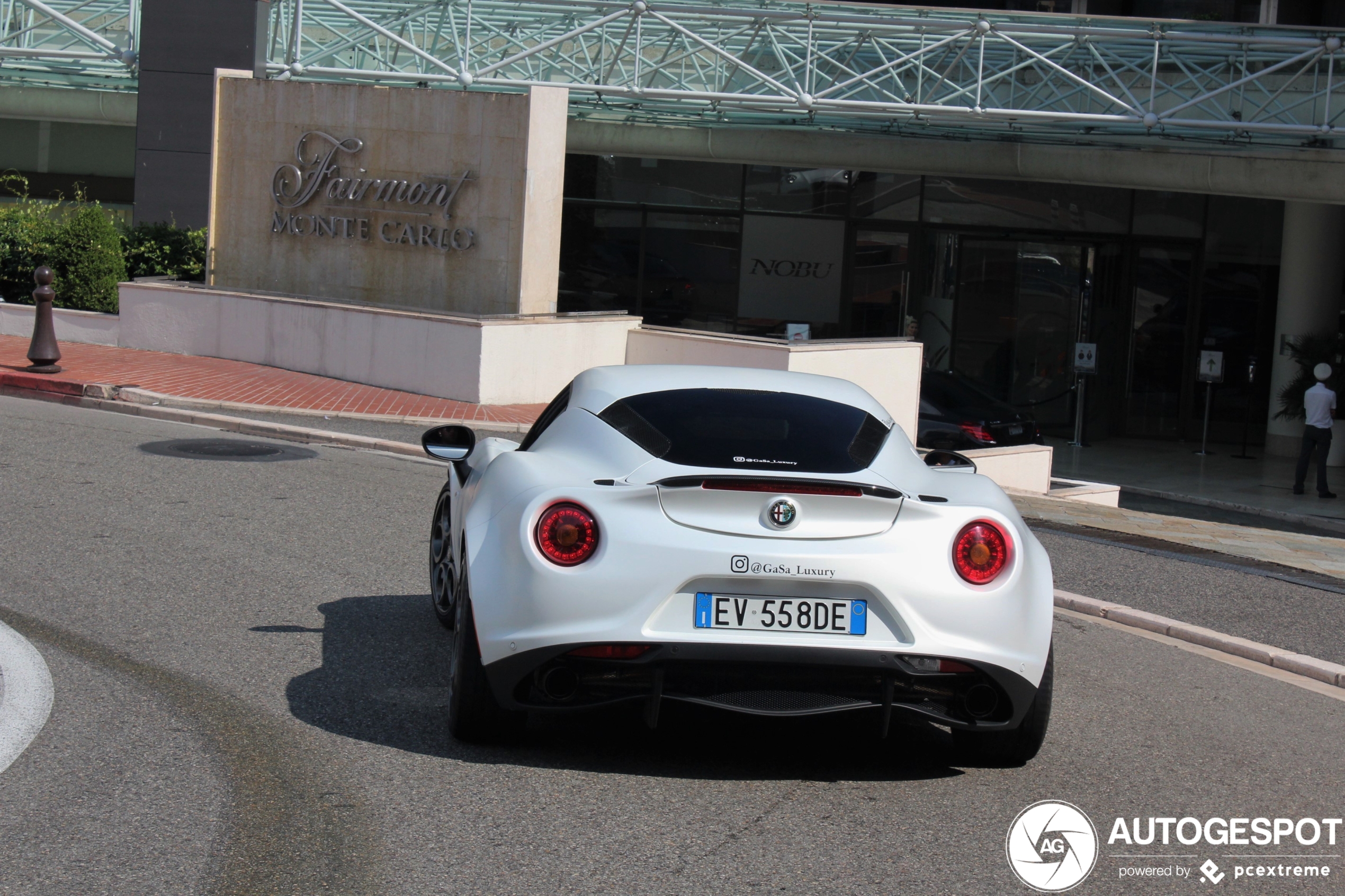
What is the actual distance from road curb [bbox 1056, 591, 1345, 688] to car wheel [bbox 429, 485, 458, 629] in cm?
357

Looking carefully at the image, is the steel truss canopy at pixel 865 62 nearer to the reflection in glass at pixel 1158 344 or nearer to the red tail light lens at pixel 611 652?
the reflection in glass at pixel 1158 344

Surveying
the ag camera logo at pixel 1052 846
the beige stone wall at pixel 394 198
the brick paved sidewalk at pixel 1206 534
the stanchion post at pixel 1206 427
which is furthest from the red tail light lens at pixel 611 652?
the stanchion post at pixel 1206 427

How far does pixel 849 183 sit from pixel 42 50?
14147 millimetres

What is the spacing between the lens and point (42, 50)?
23.0 meters

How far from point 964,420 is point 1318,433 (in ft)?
20.3

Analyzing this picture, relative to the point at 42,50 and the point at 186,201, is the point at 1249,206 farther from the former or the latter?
the point at 42,50

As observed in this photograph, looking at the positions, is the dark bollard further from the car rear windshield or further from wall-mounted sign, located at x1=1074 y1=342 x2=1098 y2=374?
wall-mounted sign, located at x1=1074 y1=342 x2=1098 y2=374

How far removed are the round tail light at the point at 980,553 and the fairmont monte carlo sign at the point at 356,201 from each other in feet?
44.4

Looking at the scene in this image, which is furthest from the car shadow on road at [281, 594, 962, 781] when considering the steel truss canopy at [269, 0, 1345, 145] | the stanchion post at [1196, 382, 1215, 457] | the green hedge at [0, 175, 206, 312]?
the stanchion post at [1196, 382, 1215, 457]

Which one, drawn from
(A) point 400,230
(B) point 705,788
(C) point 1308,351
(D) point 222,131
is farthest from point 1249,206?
(B) point 705,788

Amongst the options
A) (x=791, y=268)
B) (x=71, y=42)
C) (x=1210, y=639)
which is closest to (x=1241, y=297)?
Result: (x=791, y=268)

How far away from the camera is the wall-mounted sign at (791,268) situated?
88.6 ft

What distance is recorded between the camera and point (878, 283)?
27000mm

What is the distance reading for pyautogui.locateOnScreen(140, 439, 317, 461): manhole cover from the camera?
11.5m
